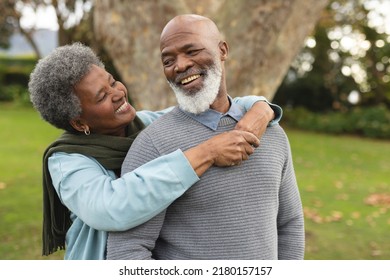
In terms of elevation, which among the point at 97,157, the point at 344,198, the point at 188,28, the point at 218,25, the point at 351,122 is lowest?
the point at 351,122

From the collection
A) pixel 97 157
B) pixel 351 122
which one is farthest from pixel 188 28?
pixel 351 122

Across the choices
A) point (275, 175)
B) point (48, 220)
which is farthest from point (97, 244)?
point (275, 175)

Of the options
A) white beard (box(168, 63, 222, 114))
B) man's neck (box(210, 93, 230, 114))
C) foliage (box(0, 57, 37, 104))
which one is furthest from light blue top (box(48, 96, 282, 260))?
foliage (box(0, 57, 37, 104))

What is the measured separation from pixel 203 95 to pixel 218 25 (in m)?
2.71

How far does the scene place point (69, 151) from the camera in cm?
213

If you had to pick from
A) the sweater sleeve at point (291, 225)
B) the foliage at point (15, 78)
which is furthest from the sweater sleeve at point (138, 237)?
the foliage at point (15, 78)

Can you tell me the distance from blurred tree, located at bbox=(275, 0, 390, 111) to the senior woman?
18.0m

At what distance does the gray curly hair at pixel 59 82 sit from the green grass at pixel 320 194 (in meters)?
3.72

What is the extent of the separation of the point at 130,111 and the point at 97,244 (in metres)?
0.57

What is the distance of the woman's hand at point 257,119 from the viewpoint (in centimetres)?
207

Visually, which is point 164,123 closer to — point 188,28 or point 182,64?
point 182,64

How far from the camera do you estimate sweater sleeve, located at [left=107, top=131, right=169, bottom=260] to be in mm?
1940

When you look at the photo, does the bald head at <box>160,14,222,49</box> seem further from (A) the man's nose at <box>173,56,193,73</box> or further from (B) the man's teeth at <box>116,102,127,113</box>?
(B) the man's teeth at <box>116,102,127,113</box>

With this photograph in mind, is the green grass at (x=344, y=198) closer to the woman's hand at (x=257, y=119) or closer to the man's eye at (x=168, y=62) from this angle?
the woman's hand at (x=257, y=119)
